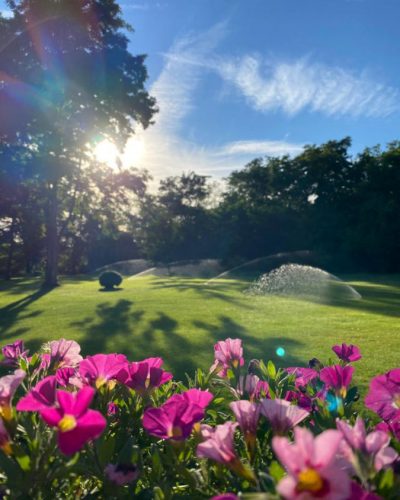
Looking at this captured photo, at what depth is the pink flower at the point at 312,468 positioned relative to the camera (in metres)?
0.60

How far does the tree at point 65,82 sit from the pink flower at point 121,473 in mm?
19196

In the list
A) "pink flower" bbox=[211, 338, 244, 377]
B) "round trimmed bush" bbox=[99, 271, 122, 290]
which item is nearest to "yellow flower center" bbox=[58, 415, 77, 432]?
"pink flower" bbox=[211, 338, 244, 377]

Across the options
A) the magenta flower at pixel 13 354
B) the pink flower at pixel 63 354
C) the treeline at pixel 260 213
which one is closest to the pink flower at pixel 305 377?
the pink flower at pixel 63 354

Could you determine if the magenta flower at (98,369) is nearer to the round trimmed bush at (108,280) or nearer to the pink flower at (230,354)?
the pink flower at (230,354)

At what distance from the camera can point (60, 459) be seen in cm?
98

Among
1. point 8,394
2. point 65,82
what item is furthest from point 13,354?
point 65,82

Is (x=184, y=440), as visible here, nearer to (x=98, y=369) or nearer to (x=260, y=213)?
(x=98, y=369)

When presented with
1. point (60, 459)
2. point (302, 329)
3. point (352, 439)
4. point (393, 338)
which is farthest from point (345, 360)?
point (302, 329)

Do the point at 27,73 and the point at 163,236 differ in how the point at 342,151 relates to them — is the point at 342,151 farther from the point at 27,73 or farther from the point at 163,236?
the point at 27,73

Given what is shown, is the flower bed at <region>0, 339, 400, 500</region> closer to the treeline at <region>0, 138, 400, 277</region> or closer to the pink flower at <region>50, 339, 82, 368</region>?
the pink flower at <region>50, 339, 82, 368</region>

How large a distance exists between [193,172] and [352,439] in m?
58.4

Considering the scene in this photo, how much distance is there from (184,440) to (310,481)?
0.44 meters

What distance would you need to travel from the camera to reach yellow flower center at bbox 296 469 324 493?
61 centimetres

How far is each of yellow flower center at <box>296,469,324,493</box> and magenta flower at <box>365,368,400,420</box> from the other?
62 cm
